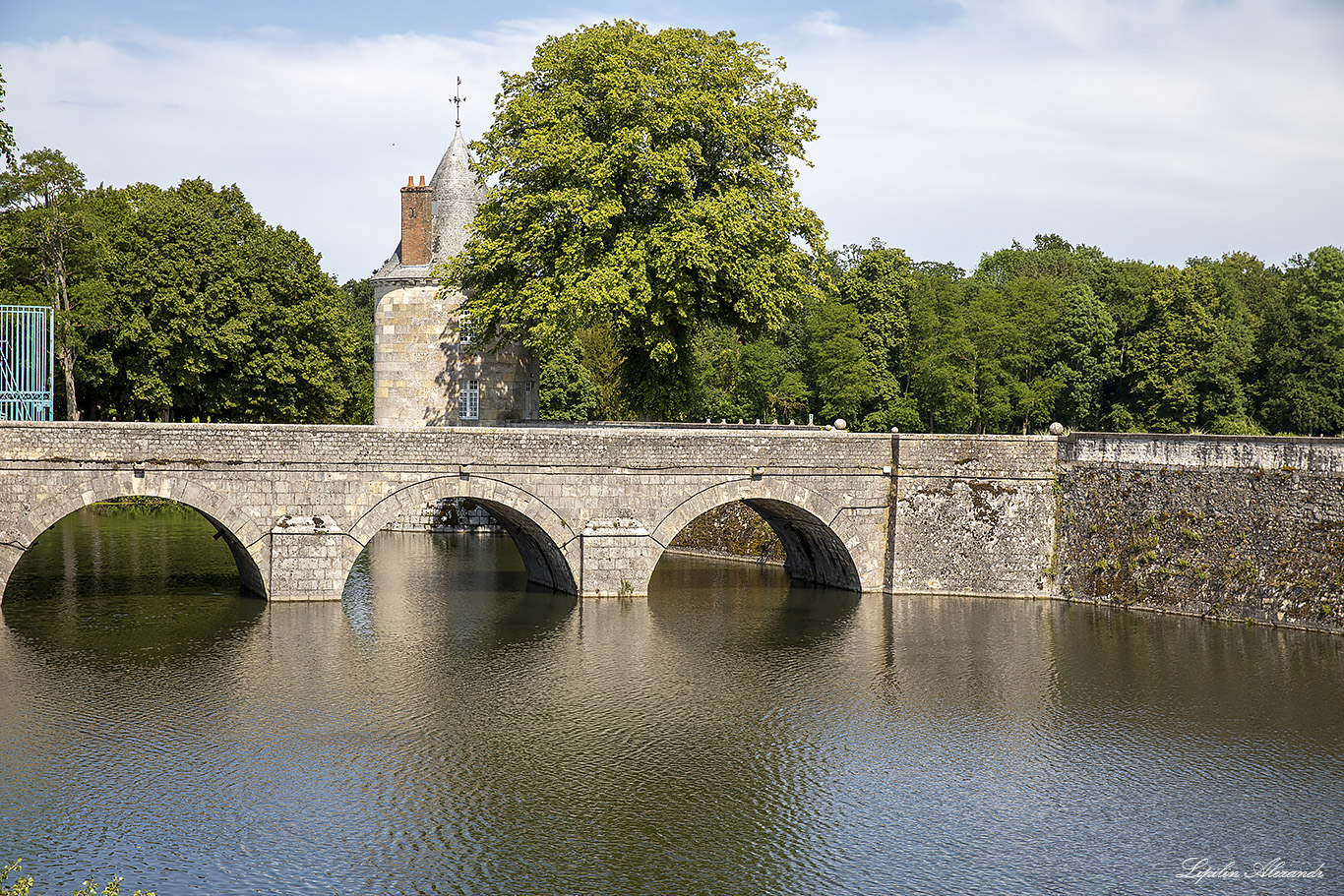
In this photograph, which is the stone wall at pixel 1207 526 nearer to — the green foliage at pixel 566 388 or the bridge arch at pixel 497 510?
the bridge arch at pixel 497 510

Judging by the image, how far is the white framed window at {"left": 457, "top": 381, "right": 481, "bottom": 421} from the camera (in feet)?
125

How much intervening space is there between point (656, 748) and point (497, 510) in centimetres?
1296

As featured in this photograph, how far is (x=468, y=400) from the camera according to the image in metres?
38.3

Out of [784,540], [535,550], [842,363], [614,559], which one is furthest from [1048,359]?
[614,559]

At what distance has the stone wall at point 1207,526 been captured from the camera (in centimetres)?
2625

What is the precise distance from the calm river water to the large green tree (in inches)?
375

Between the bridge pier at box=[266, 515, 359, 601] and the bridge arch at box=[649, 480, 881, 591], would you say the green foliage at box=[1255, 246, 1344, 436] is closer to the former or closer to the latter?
the bridge arch at box=[649, 480, 881, 591]

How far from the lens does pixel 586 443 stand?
28375mm

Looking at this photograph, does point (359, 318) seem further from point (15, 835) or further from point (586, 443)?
point (15, 835)

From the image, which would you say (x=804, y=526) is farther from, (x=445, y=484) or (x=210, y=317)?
(x=210, y=317)

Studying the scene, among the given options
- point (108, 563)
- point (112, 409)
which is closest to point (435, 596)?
point (108, 563)

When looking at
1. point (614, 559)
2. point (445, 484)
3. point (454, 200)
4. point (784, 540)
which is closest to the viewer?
point (445, 484)

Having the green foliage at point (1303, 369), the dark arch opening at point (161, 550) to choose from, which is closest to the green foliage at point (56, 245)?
the dark arch opening at point (161, 550)

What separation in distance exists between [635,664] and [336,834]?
8857mm
